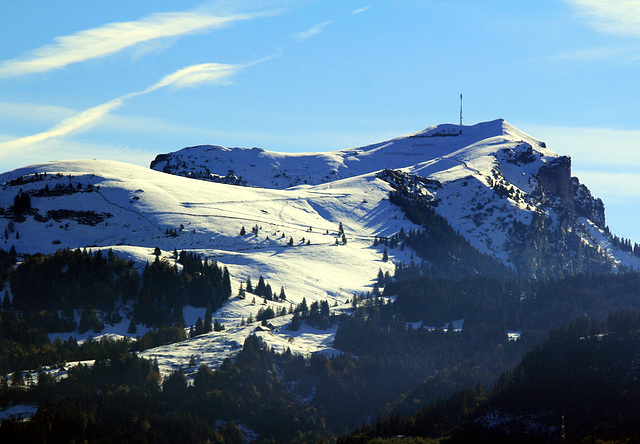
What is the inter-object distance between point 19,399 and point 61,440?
1728 centimetres

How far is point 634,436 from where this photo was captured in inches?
7687

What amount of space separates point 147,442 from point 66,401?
70.7 feet

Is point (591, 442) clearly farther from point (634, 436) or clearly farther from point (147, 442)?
point (147, 442)

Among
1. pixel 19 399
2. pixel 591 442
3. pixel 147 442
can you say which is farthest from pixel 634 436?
pixel 19 399

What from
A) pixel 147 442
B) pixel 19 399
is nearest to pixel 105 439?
pixel 147 442

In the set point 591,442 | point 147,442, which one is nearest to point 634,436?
point 591,442

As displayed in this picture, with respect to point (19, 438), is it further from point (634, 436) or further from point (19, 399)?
point (634, 436)

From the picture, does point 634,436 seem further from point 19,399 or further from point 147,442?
point 19,399

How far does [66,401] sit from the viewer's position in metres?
200

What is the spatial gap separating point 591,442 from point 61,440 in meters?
121

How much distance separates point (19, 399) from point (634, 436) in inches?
5667

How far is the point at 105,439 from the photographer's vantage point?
19562 cm

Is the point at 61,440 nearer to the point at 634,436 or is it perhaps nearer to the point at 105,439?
the point at 105,439

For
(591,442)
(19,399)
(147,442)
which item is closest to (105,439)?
(147,442)
